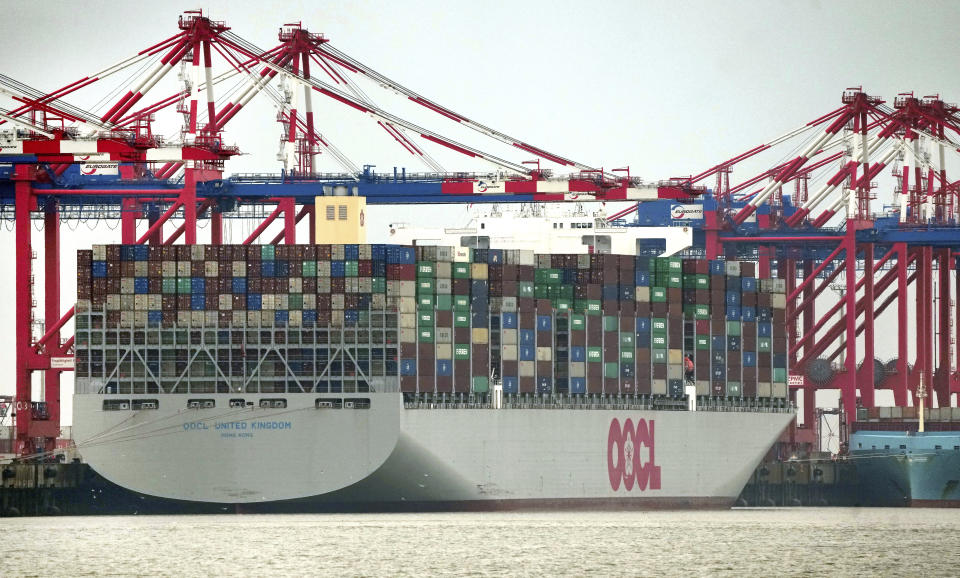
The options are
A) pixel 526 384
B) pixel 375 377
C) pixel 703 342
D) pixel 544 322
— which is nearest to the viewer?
pixel 375 377

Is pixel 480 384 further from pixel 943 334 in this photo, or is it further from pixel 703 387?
pixel 943 334

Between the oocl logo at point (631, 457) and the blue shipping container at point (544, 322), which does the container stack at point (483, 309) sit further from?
the oocl logo at point (631, 457)

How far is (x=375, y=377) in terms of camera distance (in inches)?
3433

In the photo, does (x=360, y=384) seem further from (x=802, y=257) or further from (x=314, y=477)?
(x=802, y=257)

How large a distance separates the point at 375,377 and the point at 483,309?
546 centimetres

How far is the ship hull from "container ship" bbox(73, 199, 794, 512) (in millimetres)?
71

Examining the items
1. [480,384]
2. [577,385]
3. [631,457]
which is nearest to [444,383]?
[480,384]

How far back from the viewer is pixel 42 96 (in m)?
88.1

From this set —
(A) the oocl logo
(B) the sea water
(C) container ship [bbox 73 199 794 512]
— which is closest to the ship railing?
(C) container ship [bbox 73 199 794 512]

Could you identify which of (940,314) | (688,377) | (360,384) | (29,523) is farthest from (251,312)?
(940,314)

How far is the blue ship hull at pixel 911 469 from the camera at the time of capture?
102 m

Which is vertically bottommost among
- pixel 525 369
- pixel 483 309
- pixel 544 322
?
pixel 525 369

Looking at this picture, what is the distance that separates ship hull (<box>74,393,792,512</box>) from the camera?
8588 centimetres

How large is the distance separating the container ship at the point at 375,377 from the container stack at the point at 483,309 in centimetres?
7
